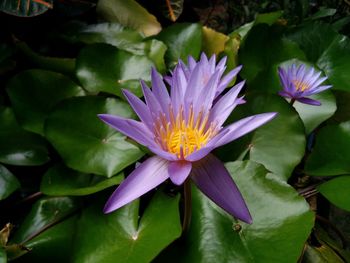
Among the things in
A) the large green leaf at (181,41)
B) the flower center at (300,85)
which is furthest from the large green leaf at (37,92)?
the flower center at (300,85)

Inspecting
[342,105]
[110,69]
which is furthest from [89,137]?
[342,105]

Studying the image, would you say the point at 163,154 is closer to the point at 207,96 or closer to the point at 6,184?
the point at 207,96

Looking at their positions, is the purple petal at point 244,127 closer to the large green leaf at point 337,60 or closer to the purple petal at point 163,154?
the purple petal at point 163,154

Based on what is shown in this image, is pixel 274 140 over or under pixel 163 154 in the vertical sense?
under

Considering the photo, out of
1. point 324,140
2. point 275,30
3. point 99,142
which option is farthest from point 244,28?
point 99,142

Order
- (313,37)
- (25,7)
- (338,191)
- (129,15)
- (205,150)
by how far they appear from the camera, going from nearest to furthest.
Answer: (205,150), (338,191), (25,7), (313,37), (129,15)

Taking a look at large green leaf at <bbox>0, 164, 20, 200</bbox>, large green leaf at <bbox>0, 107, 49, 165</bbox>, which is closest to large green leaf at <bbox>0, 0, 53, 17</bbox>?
large green leaf at <bbox>0, 107, 49, 165</bbox>

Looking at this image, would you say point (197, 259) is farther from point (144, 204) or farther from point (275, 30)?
point (275, 30)
